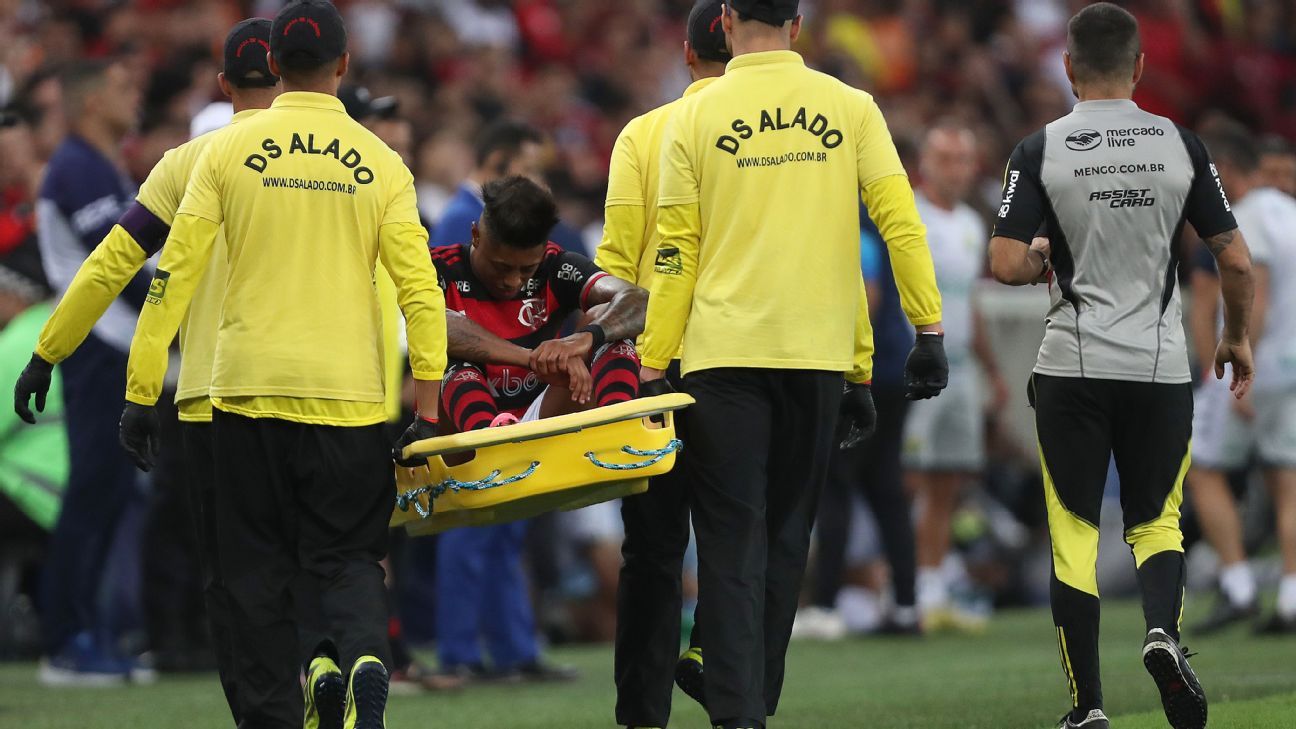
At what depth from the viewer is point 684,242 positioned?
20.1 feet

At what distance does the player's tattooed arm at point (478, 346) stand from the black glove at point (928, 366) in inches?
50.0

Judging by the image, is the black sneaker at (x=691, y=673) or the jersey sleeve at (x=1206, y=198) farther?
the black sneaker at (x=691, y=673)

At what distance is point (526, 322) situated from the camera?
6.82 metres

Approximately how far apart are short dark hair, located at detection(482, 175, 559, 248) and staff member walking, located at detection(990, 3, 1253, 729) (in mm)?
1496

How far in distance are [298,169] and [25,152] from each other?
5622 mm

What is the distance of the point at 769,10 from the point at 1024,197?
42.3 inches

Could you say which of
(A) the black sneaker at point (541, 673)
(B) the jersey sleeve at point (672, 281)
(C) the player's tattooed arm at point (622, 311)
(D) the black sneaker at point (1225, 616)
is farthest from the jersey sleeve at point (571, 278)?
(D) the black sneaker at point (1225, 616)

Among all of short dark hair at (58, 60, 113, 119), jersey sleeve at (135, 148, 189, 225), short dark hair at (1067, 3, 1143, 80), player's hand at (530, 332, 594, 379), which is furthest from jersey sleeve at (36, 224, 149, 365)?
short dark hair at (58, 60, 113, 119)

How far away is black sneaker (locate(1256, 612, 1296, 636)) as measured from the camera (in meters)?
11.0

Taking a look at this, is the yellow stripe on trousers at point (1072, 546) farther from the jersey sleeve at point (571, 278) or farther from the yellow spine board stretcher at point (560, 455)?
the jersey sleeve at point (571, 278)

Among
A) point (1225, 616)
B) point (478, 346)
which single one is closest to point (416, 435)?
point (478, 346)

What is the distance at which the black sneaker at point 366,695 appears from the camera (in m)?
5.75

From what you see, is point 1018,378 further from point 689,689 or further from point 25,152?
point 689,689

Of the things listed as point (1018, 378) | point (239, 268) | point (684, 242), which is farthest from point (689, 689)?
point (1018, 378)
